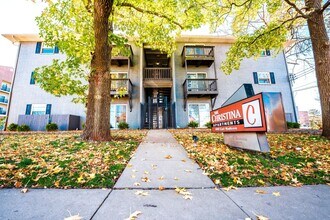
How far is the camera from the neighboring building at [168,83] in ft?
43.2

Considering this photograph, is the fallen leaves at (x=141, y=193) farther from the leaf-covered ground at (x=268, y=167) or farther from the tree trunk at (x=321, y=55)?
the tree trunk at (x=321, y=55)

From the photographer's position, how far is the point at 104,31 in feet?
17.4

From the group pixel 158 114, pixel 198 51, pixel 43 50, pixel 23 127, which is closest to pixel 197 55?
pixel 198 51

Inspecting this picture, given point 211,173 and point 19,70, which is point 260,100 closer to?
point 211,173

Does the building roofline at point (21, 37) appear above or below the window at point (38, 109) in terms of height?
above

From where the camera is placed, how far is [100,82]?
535 cm

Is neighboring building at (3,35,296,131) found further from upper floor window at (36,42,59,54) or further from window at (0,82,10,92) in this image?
window at (0,82,10,92)

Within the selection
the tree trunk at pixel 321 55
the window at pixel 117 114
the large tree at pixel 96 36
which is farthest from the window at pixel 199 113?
the tree trunk at pixel 321 55

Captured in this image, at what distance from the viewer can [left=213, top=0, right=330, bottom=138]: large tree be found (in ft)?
18.6

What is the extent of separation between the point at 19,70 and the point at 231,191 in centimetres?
1913

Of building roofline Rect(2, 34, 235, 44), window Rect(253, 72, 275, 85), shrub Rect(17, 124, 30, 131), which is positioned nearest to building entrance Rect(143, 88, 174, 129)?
building roofline Rect(2, 34, 235, 44)

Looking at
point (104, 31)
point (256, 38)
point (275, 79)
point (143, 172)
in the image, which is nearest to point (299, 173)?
point (143, 172)

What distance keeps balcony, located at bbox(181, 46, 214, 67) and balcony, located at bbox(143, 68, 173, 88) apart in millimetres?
1932

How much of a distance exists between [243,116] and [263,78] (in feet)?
44.9
